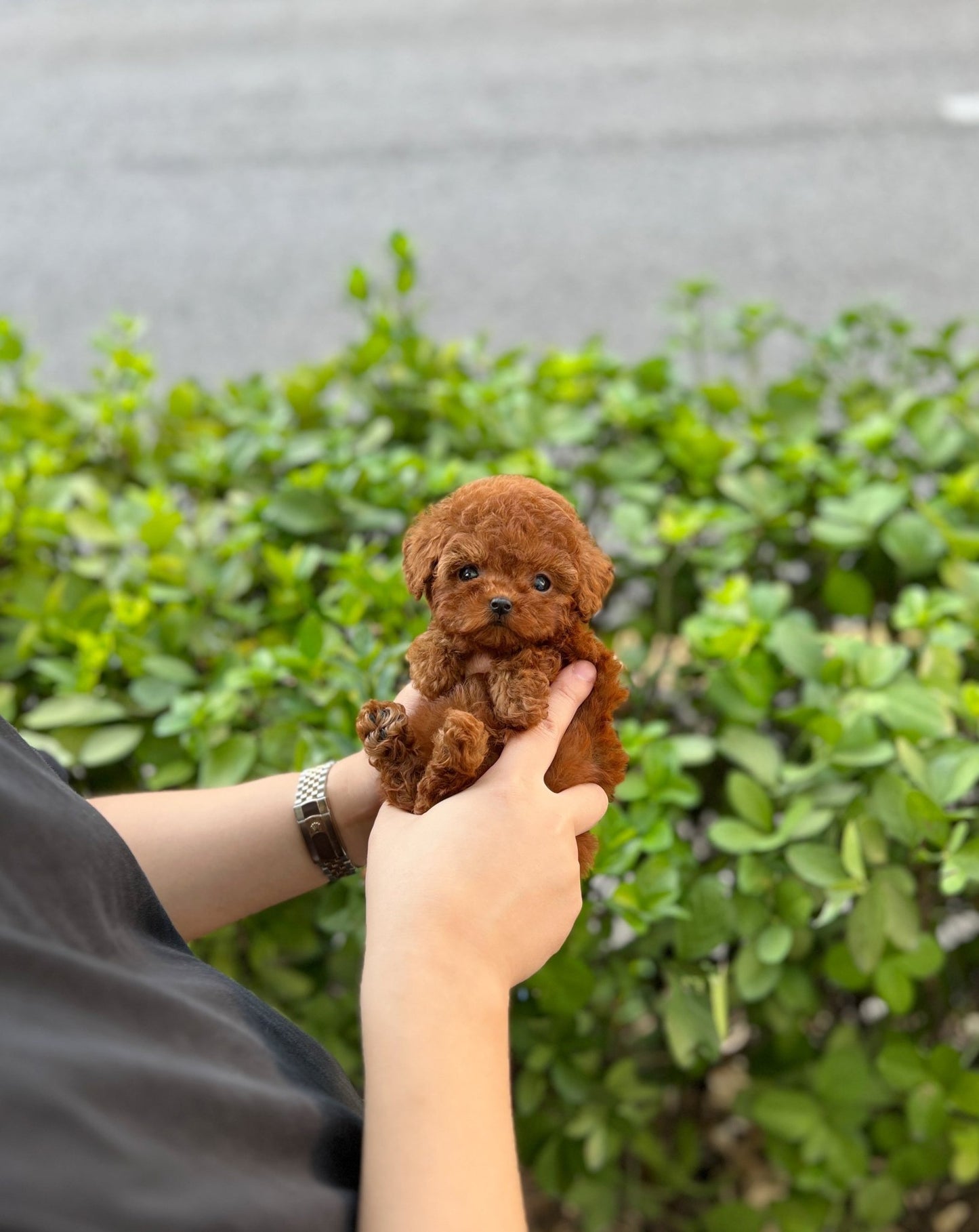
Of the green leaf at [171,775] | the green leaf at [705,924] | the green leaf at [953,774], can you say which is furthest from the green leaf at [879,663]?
the green leaf at [171,775]

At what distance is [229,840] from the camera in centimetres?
119

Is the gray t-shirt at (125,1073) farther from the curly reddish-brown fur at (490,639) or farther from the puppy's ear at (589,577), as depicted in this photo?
the puppy's ear at (589,577)

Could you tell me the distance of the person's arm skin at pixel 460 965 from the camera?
2.60ft

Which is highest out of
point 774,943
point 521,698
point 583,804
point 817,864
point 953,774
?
point 521,698

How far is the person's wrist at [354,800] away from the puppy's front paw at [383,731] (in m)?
0.18

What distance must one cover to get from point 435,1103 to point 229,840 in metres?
0.47

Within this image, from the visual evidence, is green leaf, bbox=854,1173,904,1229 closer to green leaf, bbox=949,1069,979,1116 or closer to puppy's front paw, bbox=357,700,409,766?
green leaf, bbox=949,1069,979,1116

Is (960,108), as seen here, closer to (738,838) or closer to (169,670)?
(738,838)

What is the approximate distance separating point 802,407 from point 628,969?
114 cm

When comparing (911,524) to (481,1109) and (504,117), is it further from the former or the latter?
(504,117)

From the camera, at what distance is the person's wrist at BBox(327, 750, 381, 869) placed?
115cm

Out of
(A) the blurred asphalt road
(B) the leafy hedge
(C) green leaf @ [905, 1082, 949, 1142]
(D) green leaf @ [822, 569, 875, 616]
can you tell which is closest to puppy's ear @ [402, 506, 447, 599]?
(B) the leafy hedge

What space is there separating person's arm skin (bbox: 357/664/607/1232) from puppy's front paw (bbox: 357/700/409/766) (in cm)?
6

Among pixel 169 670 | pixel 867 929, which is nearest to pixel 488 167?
pixel 169 670
